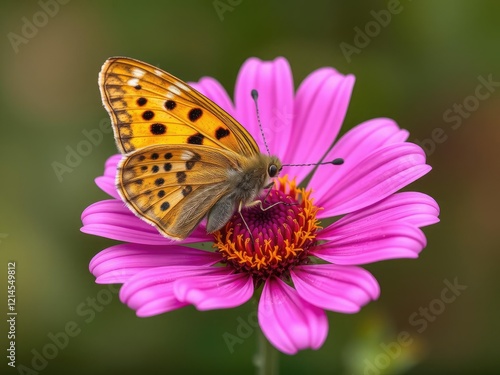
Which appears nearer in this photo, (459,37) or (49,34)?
(459,37)

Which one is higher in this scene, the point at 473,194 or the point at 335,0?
the point at 335,0

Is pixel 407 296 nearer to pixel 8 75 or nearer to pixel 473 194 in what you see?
pixel 473 194

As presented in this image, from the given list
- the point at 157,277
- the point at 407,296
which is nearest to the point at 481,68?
the point at 407,296
